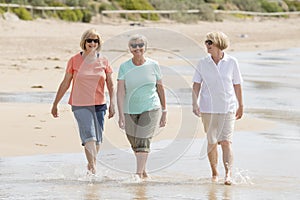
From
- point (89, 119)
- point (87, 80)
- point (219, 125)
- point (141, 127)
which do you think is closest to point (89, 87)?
point (87, 80)

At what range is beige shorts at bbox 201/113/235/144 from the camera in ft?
27.8

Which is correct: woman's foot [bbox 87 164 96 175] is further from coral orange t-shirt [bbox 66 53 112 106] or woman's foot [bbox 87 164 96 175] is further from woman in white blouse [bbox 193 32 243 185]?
woman in white blouse [bbox 193 32 243 185]

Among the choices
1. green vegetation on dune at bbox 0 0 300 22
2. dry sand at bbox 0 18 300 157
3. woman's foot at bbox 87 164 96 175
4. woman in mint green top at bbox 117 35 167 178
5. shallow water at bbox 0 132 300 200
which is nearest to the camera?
shallow water at bbox 0 132 300 200

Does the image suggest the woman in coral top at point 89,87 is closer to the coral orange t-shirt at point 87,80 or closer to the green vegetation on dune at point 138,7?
the coral orange t-shirt at point 87,80

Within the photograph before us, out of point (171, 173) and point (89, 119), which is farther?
point (171, 173)

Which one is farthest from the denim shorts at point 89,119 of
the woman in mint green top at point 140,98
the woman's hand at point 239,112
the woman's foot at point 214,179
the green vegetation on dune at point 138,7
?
the green vegetation on dune at point 138,7

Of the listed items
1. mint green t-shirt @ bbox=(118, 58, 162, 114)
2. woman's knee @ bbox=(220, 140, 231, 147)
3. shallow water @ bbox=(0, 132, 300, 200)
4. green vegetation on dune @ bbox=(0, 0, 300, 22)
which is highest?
green vegetation on dune @ bbox=(0, 0, 300, 22)

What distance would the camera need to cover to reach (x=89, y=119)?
8516 mm

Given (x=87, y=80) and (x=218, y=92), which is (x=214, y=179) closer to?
(x=218, y=92)

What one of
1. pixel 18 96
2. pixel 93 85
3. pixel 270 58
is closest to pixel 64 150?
pixel 93 85

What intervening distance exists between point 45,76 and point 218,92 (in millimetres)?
9811

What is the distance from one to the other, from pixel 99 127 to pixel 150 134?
1.64 ft

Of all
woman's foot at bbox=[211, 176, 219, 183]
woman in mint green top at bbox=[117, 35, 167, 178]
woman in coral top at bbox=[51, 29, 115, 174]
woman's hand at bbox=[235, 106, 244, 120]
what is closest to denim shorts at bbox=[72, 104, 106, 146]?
woman in coral top at bbox=[51, 29, 115, 174]

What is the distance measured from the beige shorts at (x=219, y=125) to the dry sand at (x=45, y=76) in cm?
214
